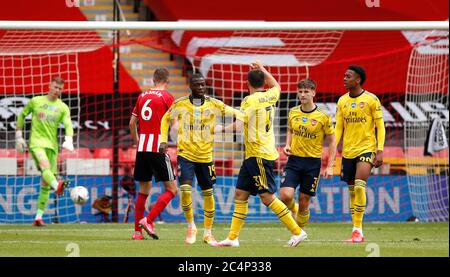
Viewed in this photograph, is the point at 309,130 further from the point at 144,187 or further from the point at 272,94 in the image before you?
the point at 144,187

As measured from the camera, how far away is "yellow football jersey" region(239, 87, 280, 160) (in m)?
11.2

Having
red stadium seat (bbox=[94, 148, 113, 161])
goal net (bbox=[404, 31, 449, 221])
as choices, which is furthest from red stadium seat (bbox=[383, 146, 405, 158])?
red stadium seat (bbox=[94, 148, 113, 161])

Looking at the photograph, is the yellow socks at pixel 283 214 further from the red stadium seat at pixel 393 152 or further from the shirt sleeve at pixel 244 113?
the red stadium seat at pixel 393 152

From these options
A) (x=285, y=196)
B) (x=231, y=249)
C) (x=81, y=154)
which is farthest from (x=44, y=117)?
(x=231, y=249)

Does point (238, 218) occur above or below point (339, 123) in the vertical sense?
below

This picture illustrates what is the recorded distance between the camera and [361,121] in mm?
12602

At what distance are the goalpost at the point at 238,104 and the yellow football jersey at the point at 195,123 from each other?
5.34 m

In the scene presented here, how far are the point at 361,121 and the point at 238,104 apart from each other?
23.2 feet

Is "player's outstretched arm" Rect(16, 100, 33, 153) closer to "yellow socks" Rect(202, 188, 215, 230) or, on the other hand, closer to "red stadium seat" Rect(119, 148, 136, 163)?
"red stadium seat" Rect(119, 148, 136, 163)

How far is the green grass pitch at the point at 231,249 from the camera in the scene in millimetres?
10453

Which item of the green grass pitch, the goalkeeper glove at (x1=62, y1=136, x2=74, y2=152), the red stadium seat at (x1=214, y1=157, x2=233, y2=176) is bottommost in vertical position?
the green grass pitch

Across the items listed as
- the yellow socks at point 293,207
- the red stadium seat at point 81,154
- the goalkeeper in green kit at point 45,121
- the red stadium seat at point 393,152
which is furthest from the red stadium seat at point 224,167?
the yellow socks at point 293,207

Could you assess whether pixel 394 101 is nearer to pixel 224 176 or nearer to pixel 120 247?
pixel 224 176

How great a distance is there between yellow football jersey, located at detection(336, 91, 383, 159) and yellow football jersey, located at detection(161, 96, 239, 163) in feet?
5.56
